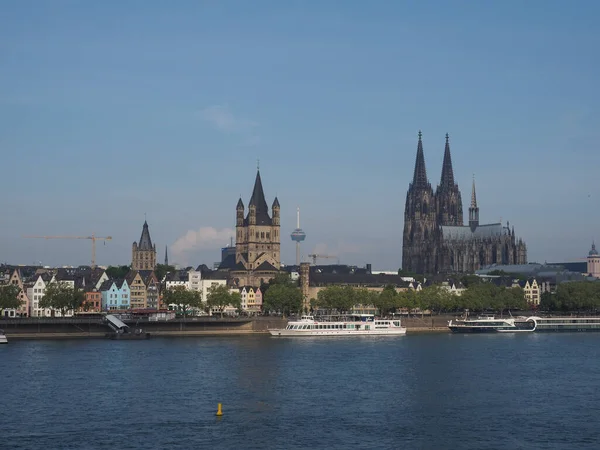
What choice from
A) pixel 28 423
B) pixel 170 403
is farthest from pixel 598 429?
pixel 28 423

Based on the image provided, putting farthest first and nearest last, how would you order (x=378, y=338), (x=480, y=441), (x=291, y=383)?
(x=378, y=338)
(x=291, y=383)
(x=480, y=441)

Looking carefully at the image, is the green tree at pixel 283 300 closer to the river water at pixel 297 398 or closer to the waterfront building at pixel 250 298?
the waterfront building at pixel 250 298

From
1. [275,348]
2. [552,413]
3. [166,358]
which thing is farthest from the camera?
[275,348]

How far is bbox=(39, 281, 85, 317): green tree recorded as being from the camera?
5123 inches

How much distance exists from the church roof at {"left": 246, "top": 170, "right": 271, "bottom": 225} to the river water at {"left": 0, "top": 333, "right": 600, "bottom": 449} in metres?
97.2

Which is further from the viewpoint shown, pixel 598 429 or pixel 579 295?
pixel 579 295

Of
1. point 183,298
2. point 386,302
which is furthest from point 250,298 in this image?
point 183,298

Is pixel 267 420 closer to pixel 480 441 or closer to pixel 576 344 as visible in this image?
pixel 480 441

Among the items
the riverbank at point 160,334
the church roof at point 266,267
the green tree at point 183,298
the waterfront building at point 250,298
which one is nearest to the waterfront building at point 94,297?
the green tree at point 183,298

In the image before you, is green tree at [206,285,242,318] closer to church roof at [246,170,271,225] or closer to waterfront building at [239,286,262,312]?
waterfront building at [239,286,262,312]

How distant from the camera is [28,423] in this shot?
2020 inches

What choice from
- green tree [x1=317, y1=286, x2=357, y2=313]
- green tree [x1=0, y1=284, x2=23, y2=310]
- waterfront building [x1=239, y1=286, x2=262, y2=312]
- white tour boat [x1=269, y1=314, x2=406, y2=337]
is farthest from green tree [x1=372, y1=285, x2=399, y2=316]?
green tree [x1=0, y1=284, x2=23, y2=310]

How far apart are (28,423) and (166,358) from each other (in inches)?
1325

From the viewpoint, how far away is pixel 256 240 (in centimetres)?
19212
